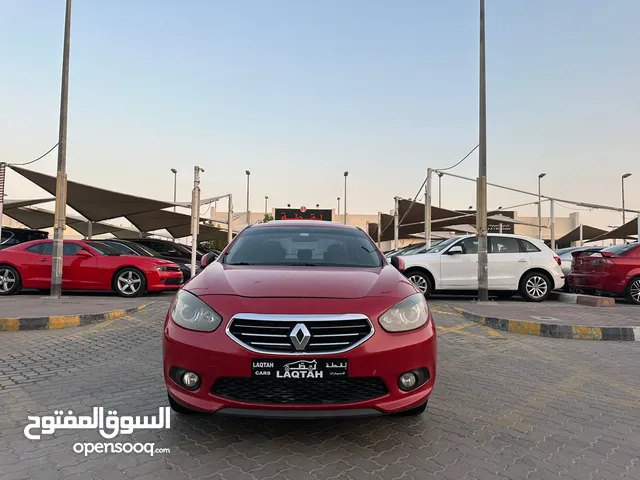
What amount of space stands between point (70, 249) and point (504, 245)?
32.9ft

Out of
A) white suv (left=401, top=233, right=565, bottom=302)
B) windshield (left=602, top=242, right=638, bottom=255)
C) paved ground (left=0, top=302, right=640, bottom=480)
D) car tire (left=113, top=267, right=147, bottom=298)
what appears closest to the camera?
paved ground (left=0, top=302, right=640, bottom=480)

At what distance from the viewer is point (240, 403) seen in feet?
8.61

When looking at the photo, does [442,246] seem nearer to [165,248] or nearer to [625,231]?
[165,248]

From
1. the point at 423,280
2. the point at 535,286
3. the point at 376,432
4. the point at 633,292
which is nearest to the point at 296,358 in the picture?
the point at 376,432

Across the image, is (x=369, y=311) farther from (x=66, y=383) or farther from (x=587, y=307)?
(x=587, y=307)

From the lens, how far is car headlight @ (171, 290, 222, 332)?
277cm

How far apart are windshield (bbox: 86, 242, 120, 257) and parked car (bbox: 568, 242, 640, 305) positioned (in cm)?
1094

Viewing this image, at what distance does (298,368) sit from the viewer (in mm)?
2592

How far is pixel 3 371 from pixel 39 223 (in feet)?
89.6

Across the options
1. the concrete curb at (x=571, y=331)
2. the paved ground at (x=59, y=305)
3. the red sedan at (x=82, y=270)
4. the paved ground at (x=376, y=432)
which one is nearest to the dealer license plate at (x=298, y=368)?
the paved ground at (x=376, y=432)

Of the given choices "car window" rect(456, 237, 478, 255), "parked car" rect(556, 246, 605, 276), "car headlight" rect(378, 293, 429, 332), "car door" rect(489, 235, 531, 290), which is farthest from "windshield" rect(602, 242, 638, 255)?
"car headlight" rect(378, 293, 429, 332)

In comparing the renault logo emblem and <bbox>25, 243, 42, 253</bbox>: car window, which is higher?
<bbox>25, 243, 42, 253</bbox>: car window

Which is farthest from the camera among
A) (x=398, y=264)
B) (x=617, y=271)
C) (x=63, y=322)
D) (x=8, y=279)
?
(x=8, y=279)

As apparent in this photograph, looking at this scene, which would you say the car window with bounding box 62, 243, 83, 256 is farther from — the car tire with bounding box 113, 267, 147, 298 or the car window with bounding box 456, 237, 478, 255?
the car window with bounding box 456, 237, 478, 255
